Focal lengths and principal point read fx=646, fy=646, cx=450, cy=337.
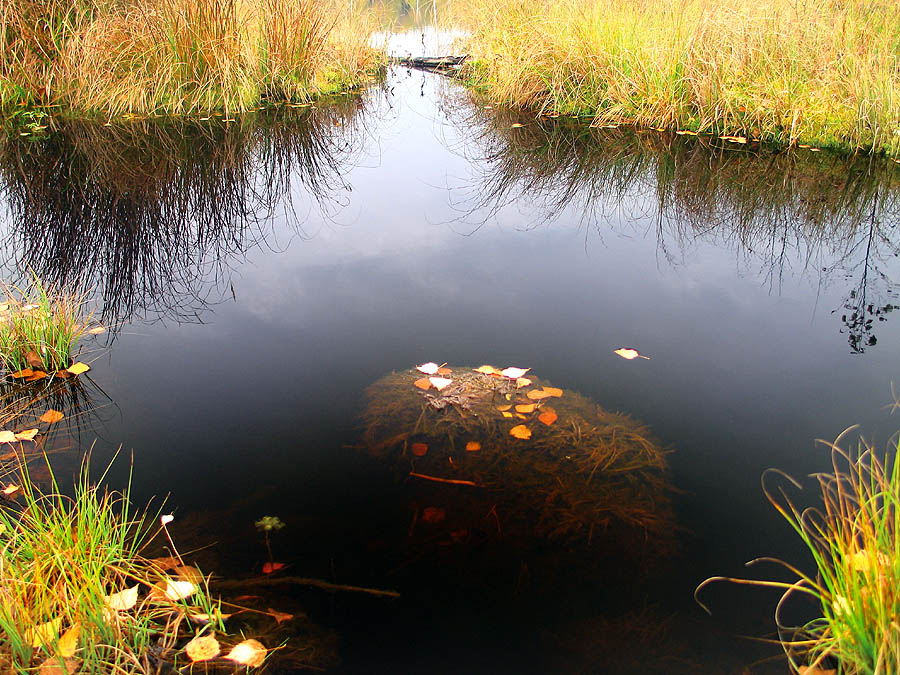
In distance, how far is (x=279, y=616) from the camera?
1.71 metres

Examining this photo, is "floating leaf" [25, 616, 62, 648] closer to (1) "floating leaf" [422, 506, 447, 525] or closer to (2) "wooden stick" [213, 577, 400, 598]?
(2) "wooden stick" [213, 577, 400, 598]

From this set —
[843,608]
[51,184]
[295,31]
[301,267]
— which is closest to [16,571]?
[843,608]

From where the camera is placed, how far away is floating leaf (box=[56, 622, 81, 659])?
150 cm

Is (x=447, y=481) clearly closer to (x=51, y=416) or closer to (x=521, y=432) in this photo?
(x=521, y=432)

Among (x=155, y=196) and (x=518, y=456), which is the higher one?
(x=155, y=196)

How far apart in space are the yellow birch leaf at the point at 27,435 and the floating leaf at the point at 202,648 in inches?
49.7

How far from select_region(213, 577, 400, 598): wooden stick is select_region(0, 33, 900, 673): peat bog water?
0.07 feet

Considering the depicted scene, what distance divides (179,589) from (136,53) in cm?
710

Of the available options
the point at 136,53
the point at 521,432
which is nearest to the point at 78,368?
the point at 521,432

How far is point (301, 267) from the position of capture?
4.05 metres

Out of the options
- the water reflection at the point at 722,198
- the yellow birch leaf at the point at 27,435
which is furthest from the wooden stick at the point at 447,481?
the water reflection at the point at 722,198

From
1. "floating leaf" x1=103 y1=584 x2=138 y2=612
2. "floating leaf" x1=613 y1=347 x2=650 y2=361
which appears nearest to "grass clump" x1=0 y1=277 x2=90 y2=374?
"floating leaf" x1=103 y1=584 x2=138 y2=612

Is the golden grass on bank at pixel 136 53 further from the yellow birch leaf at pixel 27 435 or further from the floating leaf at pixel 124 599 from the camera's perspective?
the floating leaf at pixel 124 599

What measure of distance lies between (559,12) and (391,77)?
172 inches
